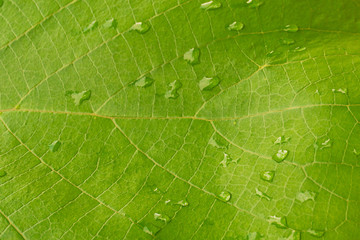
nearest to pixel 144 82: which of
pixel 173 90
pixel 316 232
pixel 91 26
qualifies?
pixel 173 90

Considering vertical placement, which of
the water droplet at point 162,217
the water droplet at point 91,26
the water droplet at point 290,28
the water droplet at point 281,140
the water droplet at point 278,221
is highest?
the water droplet at point 91,26

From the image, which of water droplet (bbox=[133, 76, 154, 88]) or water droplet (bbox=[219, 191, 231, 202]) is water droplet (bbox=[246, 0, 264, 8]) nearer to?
water droplet (bbox=[133, 76, 154, 88])

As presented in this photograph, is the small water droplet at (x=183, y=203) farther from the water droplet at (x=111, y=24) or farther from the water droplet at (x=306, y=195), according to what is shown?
the water droplet at (x=111, y=24)

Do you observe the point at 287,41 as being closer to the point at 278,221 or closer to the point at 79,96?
the point at 278,221

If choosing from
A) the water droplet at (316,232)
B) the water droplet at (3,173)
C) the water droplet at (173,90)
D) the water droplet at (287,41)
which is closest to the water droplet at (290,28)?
the water droplet at (287,41)

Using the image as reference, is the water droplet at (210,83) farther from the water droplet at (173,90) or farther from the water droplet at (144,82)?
the water droplet at (144,82)

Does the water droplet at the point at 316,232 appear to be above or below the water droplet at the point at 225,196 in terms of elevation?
below

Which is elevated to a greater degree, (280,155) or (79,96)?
(79,96)
